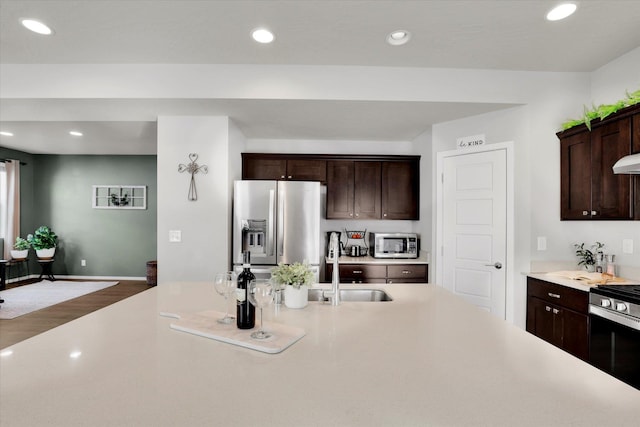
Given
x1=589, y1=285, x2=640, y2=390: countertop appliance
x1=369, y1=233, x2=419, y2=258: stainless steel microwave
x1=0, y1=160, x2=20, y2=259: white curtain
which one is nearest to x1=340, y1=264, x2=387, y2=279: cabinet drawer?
x1=369, y1=233, x2=419, y2=258: stainless steel microwave

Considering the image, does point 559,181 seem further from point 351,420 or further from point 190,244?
point 190,244

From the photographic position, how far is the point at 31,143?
5.50 meters

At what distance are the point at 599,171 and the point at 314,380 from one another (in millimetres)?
2720

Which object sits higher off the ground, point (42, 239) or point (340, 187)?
point (340, 187)

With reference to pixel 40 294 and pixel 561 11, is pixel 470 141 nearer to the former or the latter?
pixel 561 11

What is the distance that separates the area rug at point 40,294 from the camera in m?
4.52

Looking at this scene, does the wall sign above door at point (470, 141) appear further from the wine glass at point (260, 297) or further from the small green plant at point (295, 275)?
the wine glass at point (260, 297)

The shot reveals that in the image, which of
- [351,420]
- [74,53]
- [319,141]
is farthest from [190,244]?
[351,420]

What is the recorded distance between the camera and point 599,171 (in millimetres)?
2510

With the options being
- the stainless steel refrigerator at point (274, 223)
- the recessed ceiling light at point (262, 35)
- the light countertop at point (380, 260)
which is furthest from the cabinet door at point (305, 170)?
the recessed ceiling light at point (262, 35)

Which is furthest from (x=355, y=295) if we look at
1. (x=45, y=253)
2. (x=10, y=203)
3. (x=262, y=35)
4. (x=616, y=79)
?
(x=10, y=203)

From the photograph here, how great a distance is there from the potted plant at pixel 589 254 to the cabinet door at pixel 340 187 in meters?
2.32

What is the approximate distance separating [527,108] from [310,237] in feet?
7.70

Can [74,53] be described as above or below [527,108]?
above
